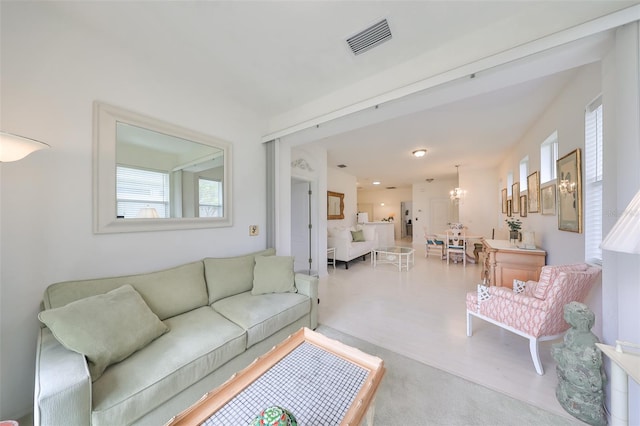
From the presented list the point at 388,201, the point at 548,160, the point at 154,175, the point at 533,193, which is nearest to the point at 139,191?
the point at 154,175

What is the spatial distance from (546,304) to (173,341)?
2763mm

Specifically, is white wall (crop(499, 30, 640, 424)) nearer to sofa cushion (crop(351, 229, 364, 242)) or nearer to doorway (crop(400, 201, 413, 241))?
sofa cushion (crop(351, 229, 364, 242))

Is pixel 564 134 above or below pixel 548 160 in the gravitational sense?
above

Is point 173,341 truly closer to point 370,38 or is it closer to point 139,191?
point 139,191

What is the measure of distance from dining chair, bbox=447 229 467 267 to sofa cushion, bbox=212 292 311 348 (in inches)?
191

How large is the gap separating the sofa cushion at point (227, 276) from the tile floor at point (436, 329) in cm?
106

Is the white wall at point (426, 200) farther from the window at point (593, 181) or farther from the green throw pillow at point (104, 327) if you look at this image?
the green throw pillow at point (104, 327)

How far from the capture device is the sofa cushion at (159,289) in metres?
1.44

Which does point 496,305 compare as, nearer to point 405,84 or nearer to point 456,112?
point 405,84

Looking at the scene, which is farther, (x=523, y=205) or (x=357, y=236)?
(x=357, y=236)

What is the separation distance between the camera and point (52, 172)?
1514 millimetres

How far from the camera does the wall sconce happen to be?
1.05 m

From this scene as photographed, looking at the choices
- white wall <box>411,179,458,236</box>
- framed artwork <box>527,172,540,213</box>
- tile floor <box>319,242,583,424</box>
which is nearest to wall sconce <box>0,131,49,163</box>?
tile floor <box>319,242,583,424</box>

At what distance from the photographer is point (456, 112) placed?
3025mm
